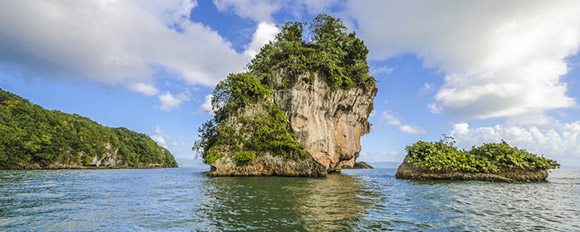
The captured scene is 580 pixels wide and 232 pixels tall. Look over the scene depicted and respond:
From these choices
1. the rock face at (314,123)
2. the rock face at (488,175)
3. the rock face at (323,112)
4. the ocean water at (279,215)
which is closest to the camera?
the ocean water at (279,215)

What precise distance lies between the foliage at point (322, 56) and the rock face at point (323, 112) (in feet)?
4.26

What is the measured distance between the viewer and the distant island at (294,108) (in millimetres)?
32625

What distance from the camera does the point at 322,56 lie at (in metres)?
37.5

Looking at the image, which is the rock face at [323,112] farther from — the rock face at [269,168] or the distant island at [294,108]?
the rock face at [269,168]

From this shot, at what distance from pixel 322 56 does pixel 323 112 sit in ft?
28.1

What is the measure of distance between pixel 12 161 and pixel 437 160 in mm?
78747

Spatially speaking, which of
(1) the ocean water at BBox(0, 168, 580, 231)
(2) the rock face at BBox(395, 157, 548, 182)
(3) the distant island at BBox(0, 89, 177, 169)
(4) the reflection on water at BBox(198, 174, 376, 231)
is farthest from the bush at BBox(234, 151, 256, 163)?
(3) the distant island at BBox(0, 89, 177, 169)

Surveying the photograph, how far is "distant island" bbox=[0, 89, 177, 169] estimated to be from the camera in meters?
53.2

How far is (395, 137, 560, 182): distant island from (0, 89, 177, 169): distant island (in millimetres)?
76199

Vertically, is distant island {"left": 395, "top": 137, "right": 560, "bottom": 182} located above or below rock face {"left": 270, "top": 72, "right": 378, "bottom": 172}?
below

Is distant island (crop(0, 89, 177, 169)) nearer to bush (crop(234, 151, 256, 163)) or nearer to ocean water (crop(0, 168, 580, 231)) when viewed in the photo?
bush (crop(234, 151, 256, 163))

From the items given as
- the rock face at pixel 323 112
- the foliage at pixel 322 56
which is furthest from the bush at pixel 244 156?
the foliage at pixel 322 56

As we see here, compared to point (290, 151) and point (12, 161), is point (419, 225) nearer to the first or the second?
point (290, 151)

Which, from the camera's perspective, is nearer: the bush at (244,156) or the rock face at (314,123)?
the bush at (244,156)
